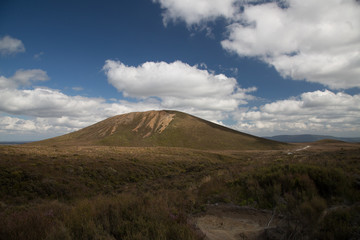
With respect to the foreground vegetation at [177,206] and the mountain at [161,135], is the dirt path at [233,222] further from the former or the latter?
the mountain at [161,135]

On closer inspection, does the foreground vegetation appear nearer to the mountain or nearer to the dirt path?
the dirt path

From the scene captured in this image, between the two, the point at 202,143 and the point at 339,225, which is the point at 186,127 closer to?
the point at 202,143

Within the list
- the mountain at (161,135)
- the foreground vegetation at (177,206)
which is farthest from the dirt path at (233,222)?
the mountain at (161,135)

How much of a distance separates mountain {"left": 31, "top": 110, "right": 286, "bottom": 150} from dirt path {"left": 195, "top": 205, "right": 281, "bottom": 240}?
95.7 meters

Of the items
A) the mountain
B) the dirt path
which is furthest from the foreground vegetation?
the mountain

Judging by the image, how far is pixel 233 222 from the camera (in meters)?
6.45

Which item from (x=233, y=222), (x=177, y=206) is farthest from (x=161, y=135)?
(x=233, y=222)

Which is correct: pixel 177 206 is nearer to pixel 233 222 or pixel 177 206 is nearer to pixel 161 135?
pixel 233 222

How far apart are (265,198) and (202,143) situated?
102 m

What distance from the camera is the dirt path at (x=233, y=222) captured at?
522 centimetres

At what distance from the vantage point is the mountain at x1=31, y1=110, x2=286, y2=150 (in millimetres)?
107562

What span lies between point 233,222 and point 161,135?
386 feet

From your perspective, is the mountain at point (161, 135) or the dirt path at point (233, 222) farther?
the mountain at point (161, 135)

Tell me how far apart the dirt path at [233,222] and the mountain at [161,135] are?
314ft
